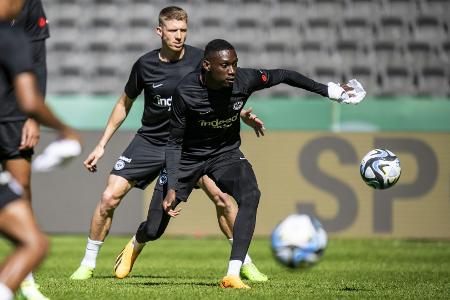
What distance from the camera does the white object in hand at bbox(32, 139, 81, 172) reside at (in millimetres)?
4734

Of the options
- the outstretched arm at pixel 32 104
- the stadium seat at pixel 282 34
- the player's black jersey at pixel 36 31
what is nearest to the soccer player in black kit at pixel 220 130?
the player's black jersey at pixel 36 31

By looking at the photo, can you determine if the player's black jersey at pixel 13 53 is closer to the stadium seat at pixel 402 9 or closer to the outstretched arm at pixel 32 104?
the outstretched arm at pixel 32 104

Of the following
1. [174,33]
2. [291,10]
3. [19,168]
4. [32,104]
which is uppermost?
[291,10]

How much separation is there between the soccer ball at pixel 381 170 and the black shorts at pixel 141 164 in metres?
2.04

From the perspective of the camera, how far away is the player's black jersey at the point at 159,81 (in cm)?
902

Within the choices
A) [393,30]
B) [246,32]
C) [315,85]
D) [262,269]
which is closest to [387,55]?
[393,30]

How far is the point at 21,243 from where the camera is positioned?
4941mm

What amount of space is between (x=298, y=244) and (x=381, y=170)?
4.23ft

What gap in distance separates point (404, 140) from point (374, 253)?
2.54 meters

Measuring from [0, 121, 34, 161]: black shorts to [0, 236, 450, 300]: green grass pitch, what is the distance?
1.48m

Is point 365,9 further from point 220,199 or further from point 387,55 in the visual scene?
point 220,199

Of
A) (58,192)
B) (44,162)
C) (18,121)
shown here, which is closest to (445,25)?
(58,192)

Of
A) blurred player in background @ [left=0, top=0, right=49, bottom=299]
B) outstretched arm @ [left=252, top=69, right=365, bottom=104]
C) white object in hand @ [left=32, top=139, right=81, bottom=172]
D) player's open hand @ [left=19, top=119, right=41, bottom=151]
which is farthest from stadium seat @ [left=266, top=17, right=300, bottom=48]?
white object in hand @ [left=32, top=139, right=81, bottom=172]

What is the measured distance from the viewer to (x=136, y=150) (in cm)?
920
